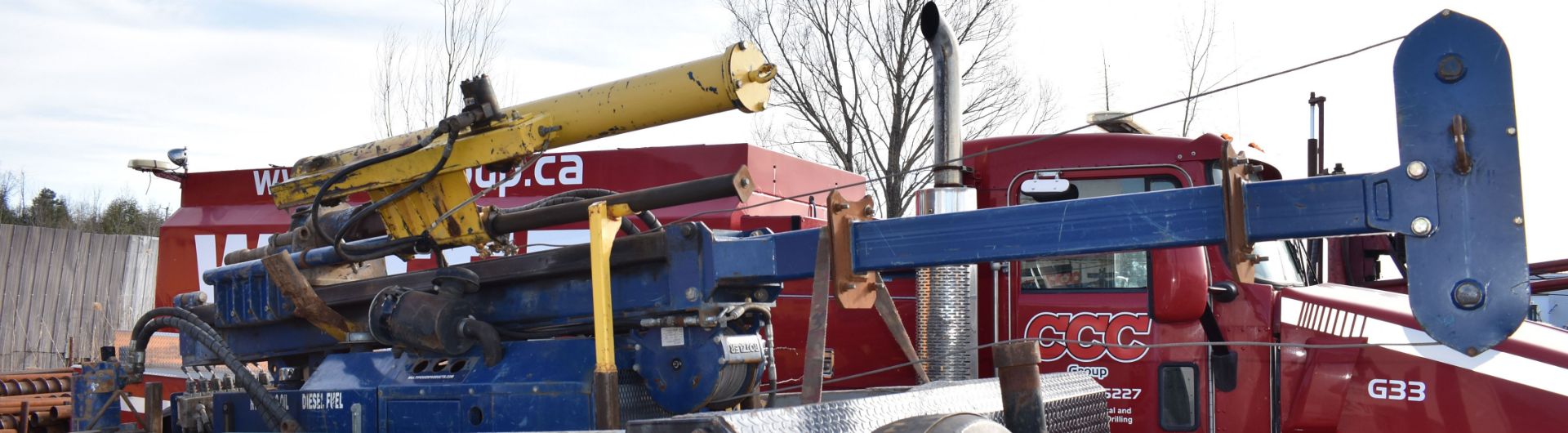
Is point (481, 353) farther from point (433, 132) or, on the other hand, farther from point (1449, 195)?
point (1449, 195)

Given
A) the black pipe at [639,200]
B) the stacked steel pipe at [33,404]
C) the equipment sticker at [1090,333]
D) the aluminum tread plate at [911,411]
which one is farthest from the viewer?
the stacked steel pipe at [33,404]

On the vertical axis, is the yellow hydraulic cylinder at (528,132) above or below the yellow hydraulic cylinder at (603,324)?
above

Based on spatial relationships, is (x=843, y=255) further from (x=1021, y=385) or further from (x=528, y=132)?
(x=528, y=132)

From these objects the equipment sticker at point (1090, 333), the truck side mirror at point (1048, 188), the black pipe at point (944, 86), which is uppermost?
the black pipe at point (944, 86)

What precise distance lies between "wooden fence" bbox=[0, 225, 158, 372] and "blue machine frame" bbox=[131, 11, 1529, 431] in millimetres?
12997

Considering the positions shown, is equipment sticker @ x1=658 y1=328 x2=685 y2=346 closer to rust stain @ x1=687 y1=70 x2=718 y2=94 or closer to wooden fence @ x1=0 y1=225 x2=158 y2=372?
rust stain @ x1=687 y1=70 x2=718 y2=94

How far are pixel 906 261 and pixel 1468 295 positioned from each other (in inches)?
61.9

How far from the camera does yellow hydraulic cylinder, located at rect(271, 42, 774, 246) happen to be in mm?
4387

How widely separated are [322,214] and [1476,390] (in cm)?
506

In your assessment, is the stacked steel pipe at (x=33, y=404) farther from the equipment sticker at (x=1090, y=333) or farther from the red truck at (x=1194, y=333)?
the equipment sticker at (x=1090, y=333)

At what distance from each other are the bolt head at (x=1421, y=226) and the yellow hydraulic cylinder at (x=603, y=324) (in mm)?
2539

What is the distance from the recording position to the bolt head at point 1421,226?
3.11 metres

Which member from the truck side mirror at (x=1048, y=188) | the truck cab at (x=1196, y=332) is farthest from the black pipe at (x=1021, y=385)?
the truck side mirror at (x=1048, y=188)

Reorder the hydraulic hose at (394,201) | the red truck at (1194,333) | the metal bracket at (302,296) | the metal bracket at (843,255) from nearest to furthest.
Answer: the metal bracket at (843,255), the hydraulic hose at (394,201), the red truck at (1194,333), the metal bracket at (302,296)
